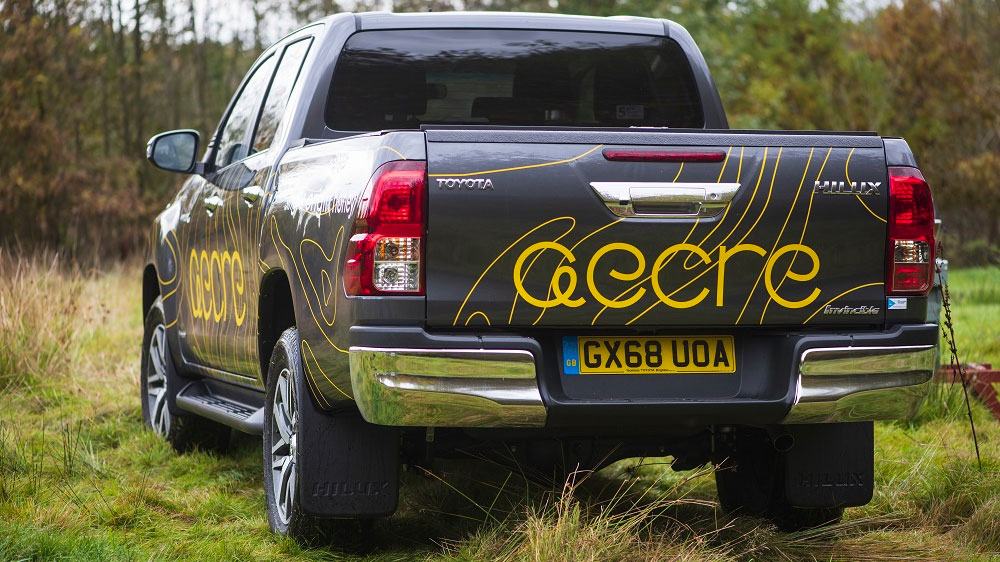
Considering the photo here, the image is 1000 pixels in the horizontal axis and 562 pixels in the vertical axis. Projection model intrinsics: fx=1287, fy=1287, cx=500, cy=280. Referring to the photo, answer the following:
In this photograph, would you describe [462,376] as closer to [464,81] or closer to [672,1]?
[464,81]

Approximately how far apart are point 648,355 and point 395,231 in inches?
31.9

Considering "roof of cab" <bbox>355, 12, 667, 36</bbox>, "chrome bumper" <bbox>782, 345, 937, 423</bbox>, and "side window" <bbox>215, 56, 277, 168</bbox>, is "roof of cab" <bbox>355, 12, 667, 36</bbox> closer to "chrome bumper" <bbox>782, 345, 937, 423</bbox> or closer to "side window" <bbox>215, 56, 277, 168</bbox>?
"side window" <bbox>215, 56, 277, 168</bbox>

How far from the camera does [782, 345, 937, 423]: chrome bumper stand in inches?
144

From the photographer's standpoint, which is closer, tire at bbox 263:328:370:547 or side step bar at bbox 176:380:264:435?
tire at bbox 263:328:370:547

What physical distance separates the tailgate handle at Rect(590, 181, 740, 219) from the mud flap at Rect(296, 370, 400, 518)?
40.1 inches

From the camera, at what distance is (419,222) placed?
3488 millimetres

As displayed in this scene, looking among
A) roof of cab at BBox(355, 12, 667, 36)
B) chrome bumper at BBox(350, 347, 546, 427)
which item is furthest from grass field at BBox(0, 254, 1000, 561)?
roof of cab at BBox(355, 12, 667, 36)

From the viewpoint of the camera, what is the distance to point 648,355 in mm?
3684

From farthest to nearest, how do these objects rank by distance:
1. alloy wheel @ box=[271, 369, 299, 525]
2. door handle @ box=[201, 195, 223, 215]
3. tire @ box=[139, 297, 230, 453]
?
tire @ box=[139, 297, 230, 453], door handle @ box=[201, 195, 223, 215], alloy wheel @ box=[271, 369, 299, 525]

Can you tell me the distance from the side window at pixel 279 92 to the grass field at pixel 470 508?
58.7 inches

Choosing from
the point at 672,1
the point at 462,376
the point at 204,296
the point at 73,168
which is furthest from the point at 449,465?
the point at 672,1

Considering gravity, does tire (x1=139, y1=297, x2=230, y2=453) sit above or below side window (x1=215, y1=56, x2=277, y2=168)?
below

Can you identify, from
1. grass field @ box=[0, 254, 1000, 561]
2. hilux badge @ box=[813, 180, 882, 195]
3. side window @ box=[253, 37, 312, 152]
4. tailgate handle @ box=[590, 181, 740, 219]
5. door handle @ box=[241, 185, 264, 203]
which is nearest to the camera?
tailgate handle @ box=[590, 181, 740, 219]

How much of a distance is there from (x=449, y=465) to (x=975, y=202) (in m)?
16.5
